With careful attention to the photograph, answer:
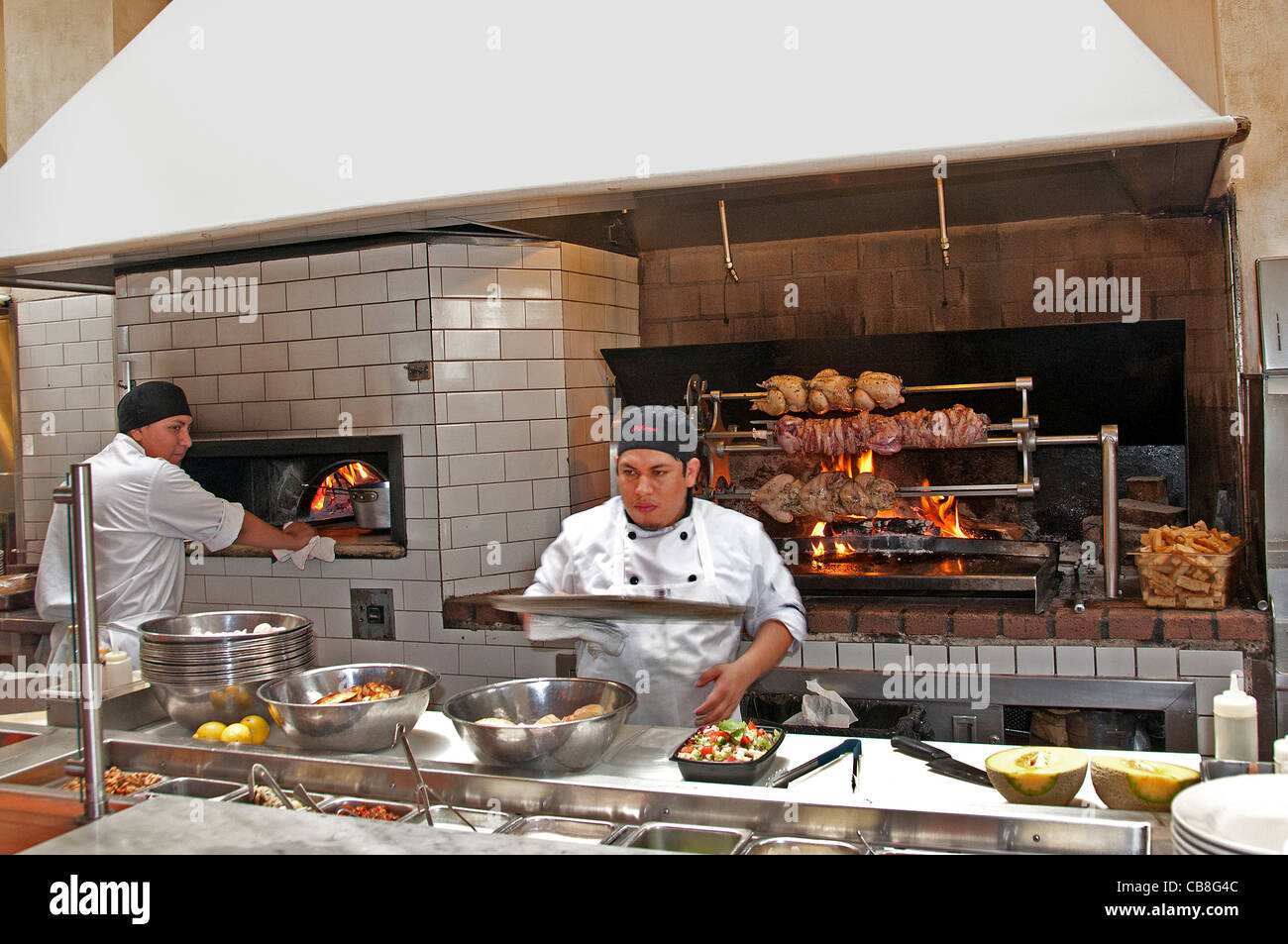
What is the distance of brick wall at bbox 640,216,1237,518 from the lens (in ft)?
14.7

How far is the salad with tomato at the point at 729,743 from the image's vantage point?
2139 millimetres

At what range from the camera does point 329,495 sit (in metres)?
5.48

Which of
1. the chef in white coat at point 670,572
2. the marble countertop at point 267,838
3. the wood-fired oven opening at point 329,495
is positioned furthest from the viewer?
the wood-fired oven opening at point 329,495

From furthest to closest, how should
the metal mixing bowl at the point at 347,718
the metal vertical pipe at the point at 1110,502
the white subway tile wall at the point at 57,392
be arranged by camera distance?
the white subway tile wall at the point at 57,392 → the metal vertical pipe at the point at 1110,502 → the metal mixing bowl at the point at 347,718

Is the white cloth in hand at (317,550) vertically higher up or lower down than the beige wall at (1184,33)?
lower down

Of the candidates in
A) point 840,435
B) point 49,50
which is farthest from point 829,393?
point 49,50

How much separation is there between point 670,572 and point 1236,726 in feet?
5.63

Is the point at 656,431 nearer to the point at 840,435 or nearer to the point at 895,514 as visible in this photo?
the point at 840,435

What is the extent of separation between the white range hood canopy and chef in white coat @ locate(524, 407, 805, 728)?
93cm

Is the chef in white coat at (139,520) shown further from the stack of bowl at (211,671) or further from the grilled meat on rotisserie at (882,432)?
the grilled meat on rotisserie at (882,432)

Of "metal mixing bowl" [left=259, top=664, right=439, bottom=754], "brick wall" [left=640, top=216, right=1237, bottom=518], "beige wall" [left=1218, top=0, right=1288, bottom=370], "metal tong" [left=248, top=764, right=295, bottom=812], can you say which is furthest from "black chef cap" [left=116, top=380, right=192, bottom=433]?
"beige wall" [left=1218, top=0, right=1288, bottom=370]

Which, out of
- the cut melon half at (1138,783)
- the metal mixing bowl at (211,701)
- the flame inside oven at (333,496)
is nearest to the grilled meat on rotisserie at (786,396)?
the flame inside oven at (333,496)

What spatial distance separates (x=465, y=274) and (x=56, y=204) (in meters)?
2.40
